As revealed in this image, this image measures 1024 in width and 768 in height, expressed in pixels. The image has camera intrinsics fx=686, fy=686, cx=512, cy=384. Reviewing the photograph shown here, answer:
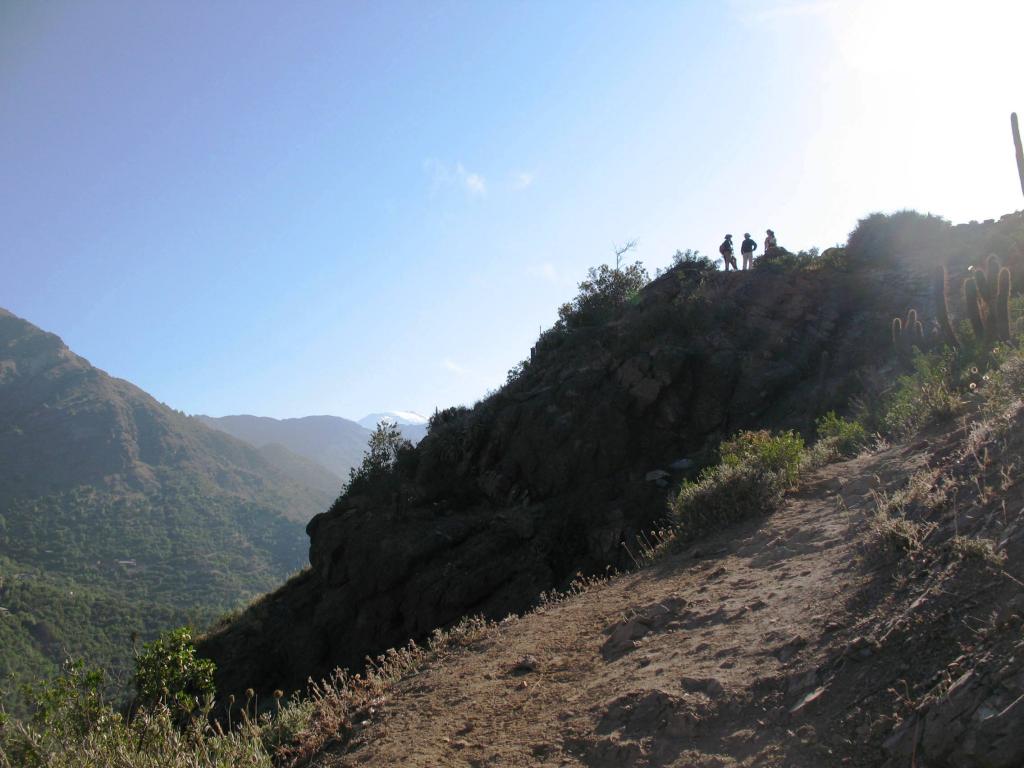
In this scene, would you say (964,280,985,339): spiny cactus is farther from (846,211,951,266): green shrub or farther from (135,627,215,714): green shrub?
(135,627,215,714): green shrub

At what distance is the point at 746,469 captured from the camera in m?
8.89

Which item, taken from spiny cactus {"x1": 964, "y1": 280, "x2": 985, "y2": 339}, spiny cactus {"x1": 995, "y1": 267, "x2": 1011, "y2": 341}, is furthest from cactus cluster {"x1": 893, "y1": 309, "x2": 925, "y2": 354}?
spiny cactus {"x1": 995, "y1": 267, "x2": 1011, "y2": 341}

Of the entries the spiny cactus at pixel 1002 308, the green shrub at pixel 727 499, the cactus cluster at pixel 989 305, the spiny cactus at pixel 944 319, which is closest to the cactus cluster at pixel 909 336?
the spiny cactus at pixel 944 319

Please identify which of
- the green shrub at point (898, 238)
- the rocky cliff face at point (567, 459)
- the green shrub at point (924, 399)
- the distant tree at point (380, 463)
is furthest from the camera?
the green shrub at point (898, 238)

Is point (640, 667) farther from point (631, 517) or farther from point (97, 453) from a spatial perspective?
point (97, 453)

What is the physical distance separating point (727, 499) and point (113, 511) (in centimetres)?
11964

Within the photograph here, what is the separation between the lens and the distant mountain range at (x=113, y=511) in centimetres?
6450

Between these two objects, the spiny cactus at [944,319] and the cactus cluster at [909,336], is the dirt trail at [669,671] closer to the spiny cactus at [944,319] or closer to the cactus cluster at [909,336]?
the spiny cactus at [944,319]

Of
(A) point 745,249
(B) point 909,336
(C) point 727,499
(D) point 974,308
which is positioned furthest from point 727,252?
(C) point 727,499

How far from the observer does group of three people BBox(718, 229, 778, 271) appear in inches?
885

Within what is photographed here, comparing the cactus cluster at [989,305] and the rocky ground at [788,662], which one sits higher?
the cactus cluster at [989,305]

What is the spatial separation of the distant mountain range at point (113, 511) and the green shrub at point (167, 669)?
49.8 m

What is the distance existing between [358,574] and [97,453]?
126m

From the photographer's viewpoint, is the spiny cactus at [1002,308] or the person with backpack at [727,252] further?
the person with backpack at [727,252]
